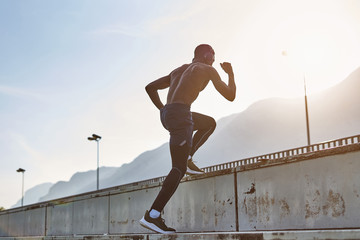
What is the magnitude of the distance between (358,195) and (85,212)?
18.6ft

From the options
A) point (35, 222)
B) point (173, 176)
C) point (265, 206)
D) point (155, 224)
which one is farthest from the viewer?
point (35, 222)

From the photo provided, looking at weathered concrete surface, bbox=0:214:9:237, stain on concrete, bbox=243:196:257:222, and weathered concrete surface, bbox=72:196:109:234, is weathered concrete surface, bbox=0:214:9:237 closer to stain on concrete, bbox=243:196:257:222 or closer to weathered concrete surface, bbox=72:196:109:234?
weathered concrete surface, bbox=72:196:109:234

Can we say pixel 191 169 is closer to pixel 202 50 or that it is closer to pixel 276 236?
pixel 202 50

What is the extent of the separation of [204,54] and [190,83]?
1.39 feet

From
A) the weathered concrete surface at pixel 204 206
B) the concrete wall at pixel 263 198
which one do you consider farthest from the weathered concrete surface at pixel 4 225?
the weathered concrete surface at pixel 204 206

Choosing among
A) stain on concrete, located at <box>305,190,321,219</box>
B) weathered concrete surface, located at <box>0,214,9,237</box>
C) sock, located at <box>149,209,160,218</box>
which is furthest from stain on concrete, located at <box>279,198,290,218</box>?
weathered concrete surface, located at <box>0,214,9,237</box>

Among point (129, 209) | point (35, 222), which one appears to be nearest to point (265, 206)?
point (129, 209)

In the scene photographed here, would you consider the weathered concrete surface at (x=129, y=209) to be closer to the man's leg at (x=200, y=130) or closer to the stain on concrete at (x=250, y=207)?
the man's leg at (x=200, y=130)

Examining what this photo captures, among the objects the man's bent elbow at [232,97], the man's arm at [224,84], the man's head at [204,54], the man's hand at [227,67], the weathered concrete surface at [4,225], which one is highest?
the man's head at [204,54]

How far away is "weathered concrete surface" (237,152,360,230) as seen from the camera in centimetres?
369

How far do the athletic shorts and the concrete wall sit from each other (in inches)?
23.6

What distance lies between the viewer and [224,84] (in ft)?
16.3

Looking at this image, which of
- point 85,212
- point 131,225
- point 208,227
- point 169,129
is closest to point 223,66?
point 169,129

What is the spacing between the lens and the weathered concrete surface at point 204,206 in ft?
16.3
